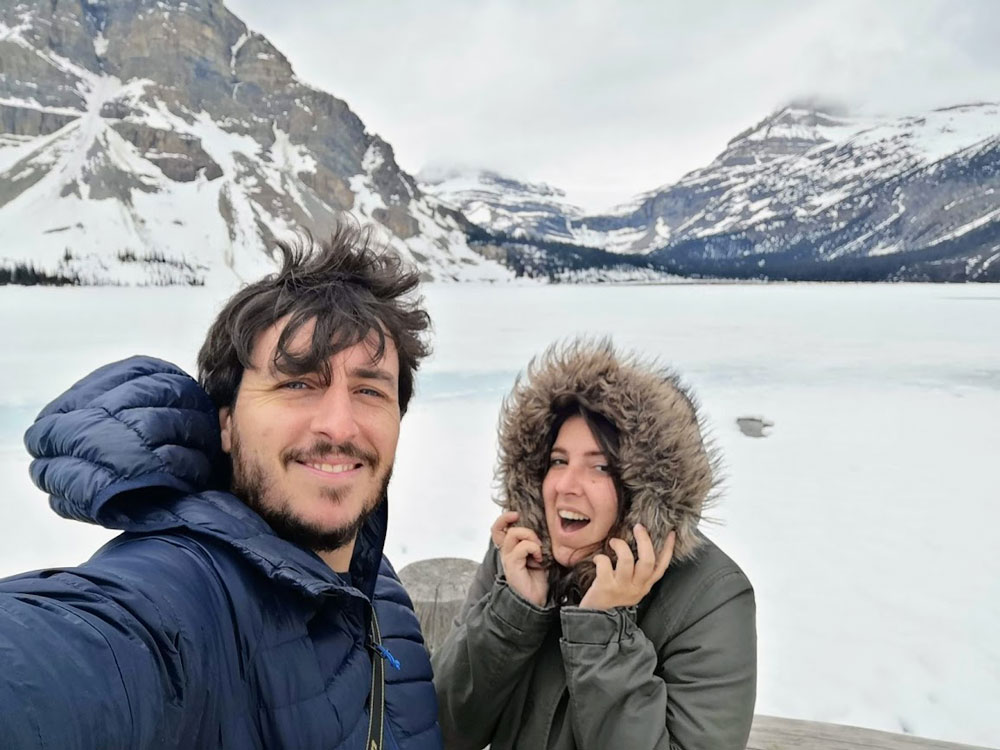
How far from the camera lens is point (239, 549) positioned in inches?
47.3

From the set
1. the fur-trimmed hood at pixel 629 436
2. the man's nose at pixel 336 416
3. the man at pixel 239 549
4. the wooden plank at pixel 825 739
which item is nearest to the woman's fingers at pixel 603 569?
the fur-trimmed hood at pixel 629 436

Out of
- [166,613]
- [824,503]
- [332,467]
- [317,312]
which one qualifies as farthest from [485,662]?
[824,503]

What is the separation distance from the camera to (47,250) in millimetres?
106688

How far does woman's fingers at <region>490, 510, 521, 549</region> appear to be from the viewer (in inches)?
71.1

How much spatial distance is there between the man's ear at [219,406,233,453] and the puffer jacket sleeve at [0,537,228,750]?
388mm

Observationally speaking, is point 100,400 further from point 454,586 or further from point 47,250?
point 47,250

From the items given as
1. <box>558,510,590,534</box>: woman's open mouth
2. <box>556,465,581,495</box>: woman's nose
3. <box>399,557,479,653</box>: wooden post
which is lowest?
<box>399,557,479,653</box>: wooden post

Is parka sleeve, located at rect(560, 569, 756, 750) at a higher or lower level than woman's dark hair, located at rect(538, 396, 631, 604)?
lower

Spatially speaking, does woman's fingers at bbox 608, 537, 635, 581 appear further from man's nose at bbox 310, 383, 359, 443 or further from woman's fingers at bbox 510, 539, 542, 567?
man's nose at bbox 310, 383, 359, 443

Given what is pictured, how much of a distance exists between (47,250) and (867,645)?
5127 inches

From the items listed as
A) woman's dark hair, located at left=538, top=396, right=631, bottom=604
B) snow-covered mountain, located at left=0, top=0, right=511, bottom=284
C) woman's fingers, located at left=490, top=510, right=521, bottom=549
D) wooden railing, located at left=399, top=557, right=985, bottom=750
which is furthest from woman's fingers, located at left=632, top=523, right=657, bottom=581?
snow-covered mountain, located at left=0, top=0, right=511, bottom=284

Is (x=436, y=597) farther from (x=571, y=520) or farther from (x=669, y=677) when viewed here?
(x=669, y=677)

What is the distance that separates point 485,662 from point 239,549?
75 cm

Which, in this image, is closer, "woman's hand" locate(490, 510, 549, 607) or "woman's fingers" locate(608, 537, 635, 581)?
"woman's fingers" locate(608, 537, 635, 581)
